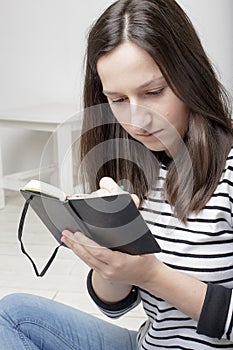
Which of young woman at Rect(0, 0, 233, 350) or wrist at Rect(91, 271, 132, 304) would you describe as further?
wrist at Rect(91, 271, 132, 304)

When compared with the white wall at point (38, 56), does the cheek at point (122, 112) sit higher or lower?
higher

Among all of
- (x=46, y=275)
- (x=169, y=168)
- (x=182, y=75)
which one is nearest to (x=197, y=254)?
(x=169, y=168)

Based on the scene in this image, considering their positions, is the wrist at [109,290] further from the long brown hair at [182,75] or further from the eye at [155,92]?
the eye at [155,92]

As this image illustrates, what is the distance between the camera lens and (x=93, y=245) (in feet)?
2.20

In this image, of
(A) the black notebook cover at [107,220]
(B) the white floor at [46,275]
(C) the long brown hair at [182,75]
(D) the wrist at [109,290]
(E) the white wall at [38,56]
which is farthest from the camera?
(E) the white wall at [38,56]

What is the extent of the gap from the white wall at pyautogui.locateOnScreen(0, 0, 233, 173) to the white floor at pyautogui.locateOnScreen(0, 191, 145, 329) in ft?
2.09

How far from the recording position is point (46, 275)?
5.54ft

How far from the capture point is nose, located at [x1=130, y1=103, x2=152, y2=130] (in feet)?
2.33

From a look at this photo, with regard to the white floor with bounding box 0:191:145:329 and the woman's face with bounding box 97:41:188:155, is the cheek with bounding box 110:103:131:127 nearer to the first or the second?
the woman's face with bounding box 97:41:188:155

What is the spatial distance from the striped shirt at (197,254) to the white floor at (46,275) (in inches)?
26.5

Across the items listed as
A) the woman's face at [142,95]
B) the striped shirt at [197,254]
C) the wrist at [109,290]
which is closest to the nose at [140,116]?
the woman's face at [142,95]

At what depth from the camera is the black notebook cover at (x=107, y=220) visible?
601 millimetres

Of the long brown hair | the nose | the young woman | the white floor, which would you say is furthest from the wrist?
the white floor

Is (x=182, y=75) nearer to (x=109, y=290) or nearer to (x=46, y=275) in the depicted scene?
(x=109, y=290)
